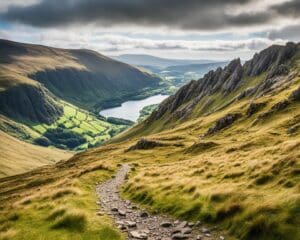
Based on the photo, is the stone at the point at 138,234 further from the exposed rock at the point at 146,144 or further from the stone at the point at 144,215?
the exposed rock at the point at 146,144

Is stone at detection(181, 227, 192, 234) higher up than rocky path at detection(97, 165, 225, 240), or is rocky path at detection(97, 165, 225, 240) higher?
stone at detection(181, 227, 192, 234)

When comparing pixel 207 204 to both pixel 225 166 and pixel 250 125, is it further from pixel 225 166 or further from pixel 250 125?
pixel 250 125

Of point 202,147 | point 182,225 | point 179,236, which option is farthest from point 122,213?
point 202,147

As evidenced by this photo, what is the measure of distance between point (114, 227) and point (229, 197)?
24.4 ft

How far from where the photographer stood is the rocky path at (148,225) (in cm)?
1994

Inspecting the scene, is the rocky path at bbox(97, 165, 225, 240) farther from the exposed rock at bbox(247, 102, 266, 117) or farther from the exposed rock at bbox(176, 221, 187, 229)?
the exposed rock at bbox(247, 102, 266, 117)

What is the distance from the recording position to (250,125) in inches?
3629

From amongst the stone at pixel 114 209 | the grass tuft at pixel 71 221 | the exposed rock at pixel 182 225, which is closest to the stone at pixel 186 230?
the exposed rock at pixel 182 225

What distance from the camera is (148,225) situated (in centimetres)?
2302

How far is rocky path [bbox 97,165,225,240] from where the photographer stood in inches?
785

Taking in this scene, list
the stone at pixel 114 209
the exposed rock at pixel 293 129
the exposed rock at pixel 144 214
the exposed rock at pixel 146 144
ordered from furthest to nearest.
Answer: the exposed rock at pixel 146 144, the exposed rock at pixel 293 129, the stone at pixel 114 209, the exposed rock at pixel 144 214

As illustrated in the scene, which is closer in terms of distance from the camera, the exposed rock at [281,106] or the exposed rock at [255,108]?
the exposed rock at [281,106]

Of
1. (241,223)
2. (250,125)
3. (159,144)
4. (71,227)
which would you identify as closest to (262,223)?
(241,223)

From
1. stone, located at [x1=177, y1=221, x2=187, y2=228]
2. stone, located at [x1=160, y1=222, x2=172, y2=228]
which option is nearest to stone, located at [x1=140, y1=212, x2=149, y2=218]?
stone, located at [x1=160, y1=222, x2=172, y2=228]
